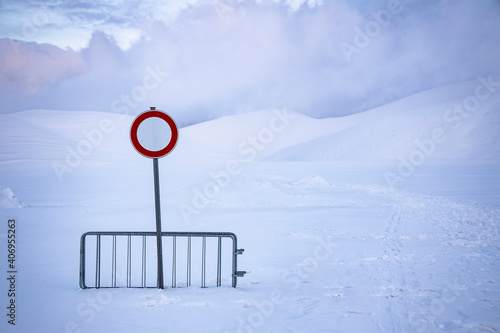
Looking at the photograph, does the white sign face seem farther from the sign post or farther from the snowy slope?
the snowy slope

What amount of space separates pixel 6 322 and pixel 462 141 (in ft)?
250

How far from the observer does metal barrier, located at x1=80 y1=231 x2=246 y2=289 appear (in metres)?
6.14

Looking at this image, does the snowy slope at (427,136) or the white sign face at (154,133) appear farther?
the snowy slope at (427,136)

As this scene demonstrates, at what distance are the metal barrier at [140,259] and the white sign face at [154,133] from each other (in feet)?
4.29

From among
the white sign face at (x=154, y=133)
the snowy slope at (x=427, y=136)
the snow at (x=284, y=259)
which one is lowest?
the snow at (x=284, y=259)

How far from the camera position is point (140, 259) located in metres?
8.55

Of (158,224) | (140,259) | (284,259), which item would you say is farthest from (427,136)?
Answer: (158,224)

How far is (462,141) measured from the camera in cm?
7031

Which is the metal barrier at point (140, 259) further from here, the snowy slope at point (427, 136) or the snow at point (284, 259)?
the snowy slope at point (427, 136)

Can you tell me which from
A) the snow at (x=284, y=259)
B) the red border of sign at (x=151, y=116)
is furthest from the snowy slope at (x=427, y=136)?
the red border of sign at (x=151, y=116)

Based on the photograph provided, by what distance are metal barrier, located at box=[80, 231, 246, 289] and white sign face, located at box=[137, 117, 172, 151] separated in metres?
1.31

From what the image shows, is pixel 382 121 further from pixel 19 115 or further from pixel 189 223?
pixel 189 223

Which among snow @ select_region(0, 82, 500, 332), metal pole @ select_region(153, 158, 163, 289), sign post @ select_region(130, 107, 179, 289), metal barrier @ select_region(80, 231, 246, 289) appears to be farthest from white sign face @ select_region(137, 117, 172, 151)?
snow @ select_region(0, 82, 500, 332)

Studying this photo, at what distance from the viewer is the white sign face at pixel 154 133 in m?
5.64
